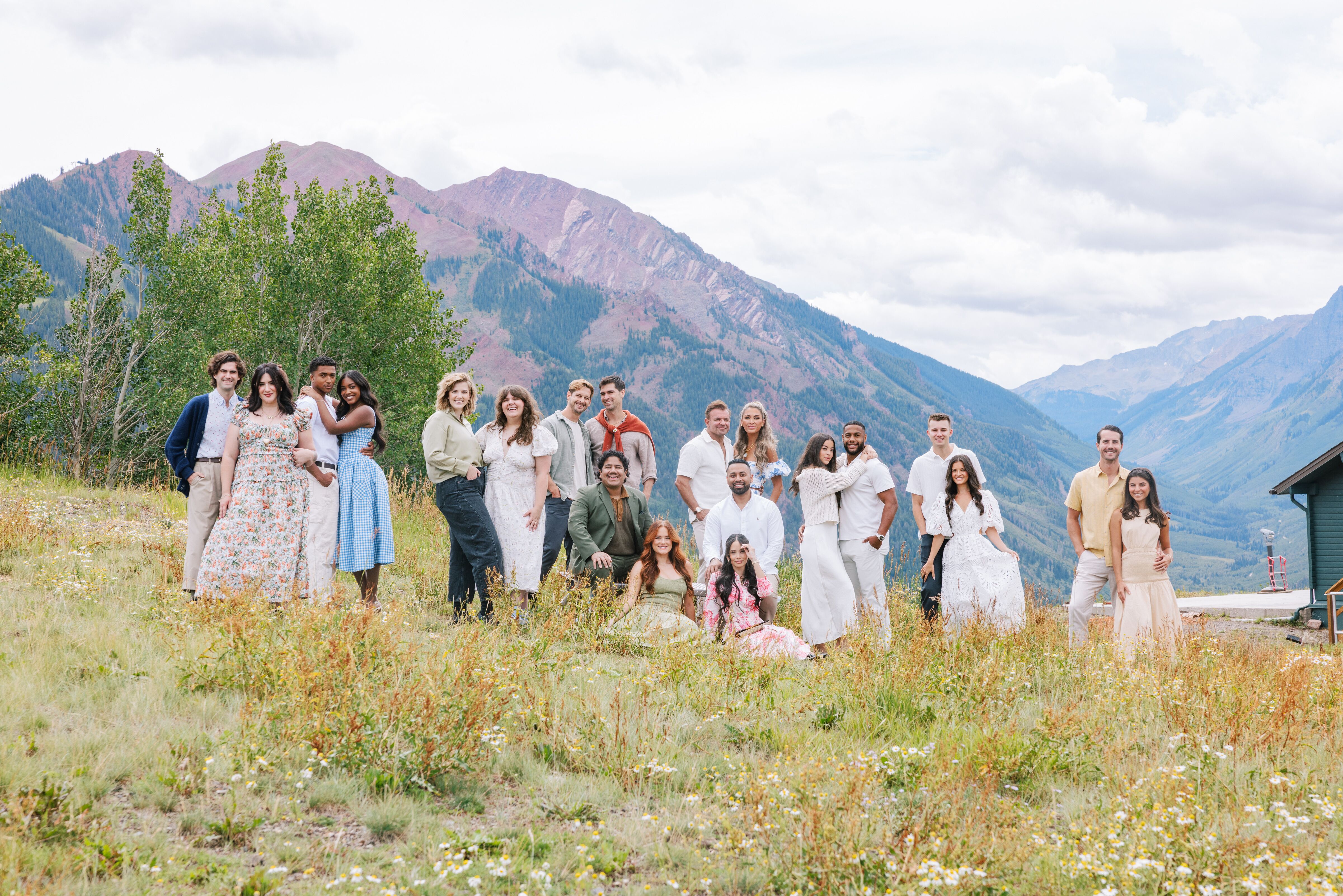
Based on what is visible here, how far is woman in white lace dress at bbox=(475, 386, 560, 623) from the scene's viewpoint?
6.84 meters

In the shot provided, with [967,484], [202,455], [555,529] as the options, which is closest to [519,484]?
[555,529]

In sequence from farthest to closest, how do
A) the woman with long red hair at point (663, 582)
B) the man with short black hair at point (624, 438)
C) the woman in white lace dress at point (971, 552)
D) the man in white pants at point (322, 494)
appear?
1. the man with short black hair at point (624, 438)
2. the woman in white lace dress at point (971, 552)
3. the woman with long red hair at point (663, 582)
4. the man in white pants at point (322, 494)

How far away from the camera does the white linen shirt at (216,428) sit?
6.22m

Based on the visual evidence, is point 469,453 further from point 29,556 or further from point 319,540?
A: point 29,556

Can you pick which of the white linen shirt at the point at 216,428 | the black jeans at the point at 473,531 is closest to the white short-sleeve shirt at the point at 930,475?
the black jeans at the point at 473,531

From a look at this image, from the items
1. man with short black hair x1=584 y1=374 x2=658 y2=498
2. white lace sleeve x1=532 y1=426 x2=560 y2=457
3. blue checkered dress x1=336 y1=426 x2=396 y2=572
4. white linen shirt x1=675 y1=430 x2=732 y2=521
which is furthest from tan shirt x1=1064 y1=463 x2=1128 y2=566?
blue checkered dress x1=336 y1=426 x2=396 y2=572

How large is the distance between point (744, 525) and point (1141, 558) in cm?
318

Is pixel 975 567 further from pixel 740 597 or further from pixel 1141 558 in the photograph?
pixel 740 597

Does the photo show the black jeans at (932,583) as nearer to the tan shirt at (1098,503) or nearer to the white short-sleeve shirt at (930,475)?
the white short-sleeve shirt at (930,475)

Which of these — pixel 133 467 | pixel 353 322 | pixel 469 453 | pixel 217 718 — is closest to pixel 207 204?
pixel 353 322

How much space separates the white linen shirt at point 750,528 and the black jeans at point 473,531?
68.0 inches

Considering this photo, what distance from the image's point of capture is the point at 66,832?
9.17 feet

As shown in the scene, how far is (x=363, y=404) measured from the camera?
6.47m

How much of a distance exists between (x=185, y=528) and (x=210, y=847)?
708 cm
